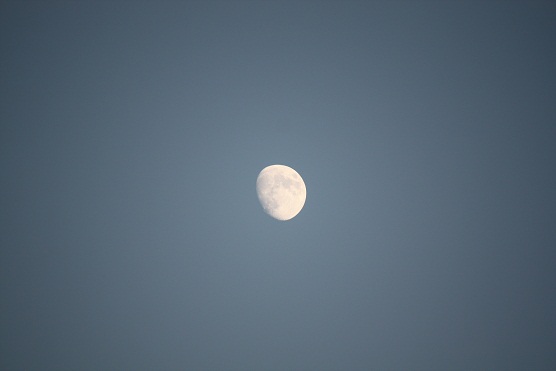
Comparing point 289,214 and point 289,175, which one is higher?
point 289,175

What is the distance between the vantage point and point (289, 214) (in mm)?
13898

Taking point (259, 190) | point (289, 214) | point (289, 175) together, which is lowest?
point (289, 214)

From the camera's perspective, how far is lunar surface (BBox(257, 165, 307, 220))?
45.1 ft

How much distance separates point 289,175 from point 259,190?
2735 millimetres

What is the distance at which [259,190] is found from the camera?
14742 millimetres

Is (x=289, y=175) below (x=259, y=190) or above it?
above

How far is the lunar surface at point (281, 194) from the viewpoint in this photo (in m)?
13.8

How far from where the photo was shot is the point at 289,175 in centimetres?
1429

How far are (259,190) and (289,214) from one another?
10.2 feet

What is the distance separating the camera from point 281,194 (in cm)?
1373

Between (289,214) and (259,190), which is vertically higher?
(259,190)
